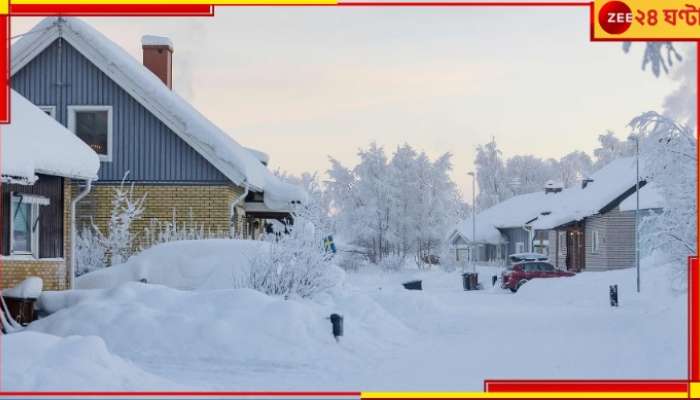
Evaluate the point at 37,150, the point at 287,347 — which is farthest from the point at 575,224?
the point at 287,347

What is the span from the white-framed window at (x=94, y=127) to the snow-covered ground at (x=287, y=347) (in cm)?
908

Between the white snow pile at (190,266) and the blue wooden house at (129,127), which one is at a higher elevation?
the blue wooden house at (129,127)

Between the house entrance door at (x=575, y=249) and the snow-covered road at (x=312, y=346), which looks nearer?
the snow-covered road at (x=312, y=346)

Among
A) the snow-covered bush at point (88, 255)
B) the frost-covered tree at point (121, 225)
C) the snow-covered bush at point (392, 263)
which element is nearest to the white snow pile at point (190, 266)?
the snow-covered bush at point (88, 255)

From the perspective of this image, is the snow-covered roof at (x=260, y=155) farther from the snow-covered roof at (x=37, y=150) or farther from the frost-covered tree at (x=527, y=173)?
the frost-covered tree at (x=527, y=173)

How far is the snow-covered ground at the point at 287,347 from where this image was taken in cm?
1002

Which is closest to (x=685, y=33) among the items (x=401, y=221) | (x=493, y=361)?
(x=493, y=361)

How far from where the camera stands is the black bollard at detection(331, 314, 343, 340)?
15000mm

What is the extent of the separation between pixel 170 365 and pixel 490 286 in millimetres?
36758

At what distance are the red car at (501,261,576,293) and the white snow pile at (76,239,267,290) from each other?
77.1 feet

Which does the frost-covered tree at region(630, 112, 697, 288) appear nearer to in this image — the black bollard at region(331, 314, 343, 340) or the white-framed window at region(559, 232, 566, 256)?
the black bollard at region(331, 314, 343, 340)

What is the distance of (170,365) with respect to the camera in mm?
12852

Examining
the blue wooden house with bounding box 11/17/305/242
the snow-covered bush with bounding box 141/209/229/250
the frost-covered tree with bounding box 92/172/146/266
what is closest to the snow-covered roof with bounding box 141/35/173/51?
the blue wooden house with bounding box 11/17/305/242

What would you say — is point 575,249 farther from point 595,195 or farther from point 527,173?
point 527,173
